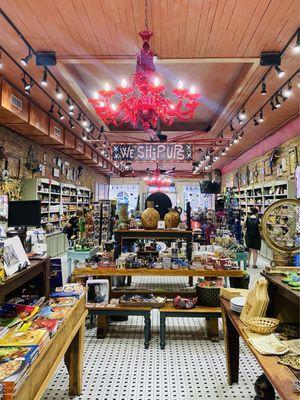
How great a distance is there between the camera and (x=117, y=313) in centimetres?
378

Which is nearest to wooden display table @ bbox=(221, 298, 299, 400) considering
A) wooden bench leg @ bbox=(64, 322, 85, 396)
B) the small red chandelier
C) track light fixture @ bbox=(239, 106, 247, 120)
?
wooden bench leg @ bbox=(64, 322, 85, 396)

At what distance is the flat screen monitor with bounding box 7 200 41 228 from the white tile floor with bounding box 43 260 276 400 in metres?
1.54

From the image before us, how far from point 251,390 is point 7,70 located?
18.7 feet

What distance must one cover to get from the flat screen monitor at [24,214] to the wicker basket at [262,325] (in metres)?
1.95

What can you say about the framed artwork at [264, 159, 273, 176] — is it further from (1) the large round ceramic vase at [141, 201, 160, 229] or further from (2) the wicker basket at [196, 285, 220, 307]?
(2) the wicker basket at [196, 285, 220, 307]

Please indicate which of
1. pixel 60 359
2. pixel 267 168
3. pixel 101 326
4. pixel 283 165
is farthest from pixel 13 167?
pixel 267 168

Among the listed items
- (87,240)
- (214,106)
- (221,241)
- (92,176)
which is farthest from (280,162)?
(92,176)

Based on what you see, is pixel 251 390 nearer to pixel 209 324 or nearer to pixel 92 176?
pixel 209 324

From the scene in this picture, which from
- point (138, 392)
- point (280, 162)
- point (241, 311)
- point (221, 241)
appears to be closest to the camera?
point (241, 311)

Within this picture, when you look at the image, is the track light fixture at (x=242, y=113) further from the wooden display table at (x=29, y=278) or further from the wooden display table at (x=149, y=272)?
the wooden display table at (x=29, y=278)

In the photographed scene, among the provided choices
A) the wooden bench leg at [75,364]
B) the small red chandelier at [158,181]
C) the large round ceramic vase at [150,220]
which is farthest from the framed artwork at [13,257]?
the small red chandelier at [158,181]

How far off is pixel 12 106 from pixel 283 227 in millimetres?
5265

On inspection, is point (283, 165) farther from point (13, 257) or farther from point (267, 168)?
point (13, 257)

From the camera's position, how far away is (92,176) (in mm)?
16109
